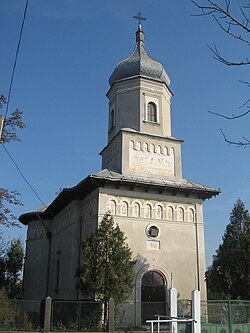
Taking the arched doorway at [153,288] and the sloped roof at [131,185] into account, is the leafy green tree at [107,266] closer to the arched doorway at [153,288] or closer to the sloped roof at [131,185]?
the arched doorway at [153,288]

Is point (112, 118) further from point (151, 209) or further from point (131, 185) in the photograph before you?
point (151, 209)

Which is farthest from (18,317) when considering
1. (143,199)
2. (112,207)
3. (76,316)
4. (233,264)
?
(233,264)

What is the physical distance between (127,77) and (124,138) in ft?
15.0

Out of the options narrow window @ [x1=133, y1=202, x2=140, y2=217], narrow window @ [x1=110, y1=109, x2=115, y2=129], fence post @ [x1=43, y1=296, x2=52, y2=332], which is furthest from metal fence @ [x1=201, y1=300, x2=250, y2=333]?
narrow window @ [x1=110, y1=109, x2=115, y2=129]

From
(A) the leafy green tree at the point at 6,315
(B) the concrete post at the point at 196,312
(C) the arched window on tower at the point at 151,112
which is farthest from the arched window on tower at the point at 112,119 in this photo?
(B) the concrete post at the point at 196,312

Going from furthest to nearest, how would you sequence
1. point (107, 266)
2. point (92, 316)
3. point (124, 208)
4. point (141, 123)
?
point (141, 123)
point (124, 208)
point (107, 266)
point (92, 316)

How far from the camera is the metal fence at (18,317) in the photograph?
17.5 metres

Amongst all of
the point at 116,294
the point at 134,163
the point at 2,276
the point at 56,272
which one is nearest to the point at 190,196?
the point at 134,163

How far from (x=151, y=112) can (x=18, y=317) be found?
1392cm

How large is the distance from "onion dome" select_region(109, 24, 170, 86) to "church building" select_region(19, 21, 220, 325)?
69 millimetres

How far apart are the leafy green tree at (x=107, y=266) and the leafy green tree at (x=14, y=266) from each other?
63.2 ft

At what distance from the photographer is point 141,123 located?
24.7 m

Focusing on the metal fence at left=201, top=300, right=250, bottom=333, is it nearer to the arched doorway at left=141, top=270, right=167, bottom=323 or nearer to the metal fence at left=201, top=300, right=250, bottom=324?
the metal fence at left=201, top=300, right=250, bottom=324

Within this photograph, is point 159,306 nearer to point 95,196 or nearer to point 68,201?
point 95,196
